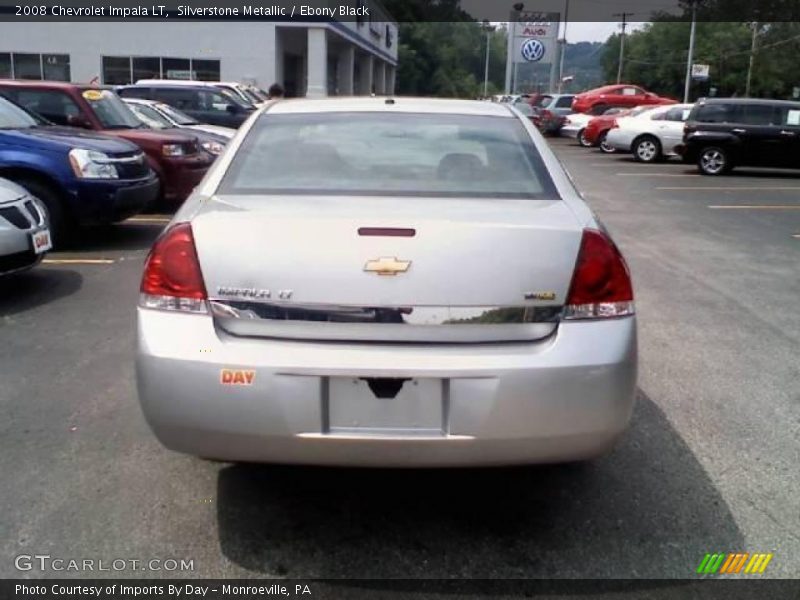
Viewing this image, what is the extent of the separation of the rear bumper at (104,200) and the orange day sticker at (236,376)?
6.10 m

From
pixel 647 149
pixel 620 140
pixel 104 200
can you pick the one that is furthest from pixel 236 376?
pixel 620 140

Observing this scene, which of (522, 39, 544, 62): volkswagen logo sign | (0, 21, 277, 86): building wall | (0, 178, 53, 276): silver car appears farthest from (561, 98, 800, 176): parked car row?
(522, 39, 544, 62): volkswagen logo sign

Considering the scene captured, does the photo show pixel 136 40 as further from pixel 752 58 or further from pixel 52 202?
pixel 752 58

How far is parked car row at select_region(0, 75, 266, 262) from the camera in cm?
655

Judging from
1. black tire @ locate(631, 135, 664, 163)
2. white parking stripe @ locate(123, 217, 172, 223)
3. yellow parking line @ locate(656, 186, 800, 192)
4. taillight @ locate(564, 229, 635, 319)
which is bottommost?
white parking stripe @ locate(123, 217, 172, 223)

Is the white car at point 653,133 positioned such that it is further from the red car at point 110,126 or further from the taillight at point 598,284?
A: the taillight at point 598,284

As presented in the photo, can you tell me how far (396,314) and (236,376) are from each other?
57 cm

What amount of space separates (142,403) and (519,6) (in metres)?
62.1

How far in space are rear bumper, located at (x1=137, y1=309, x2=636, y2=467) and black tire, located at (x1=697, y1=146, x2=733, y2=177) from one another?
16.8 meters

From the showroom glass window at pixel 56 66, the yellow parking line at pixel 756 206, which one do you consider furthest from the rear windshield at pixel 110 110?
the showroom glass window at pixel 56 66

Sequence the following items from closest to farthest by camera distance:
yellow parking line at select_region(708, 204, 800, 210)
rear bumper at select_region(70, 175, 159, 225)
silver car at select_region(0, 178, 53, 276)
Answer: silver car at select_region(0, 178, 53, 276) → rear bumper at select_region(70, 175, 159, 225) → yellow parking line at select_region(708, 204, 800, 210)

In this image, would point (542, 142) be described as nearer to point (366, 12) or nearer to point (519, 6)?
point (366, 12)

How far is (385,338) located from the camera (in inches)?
109
